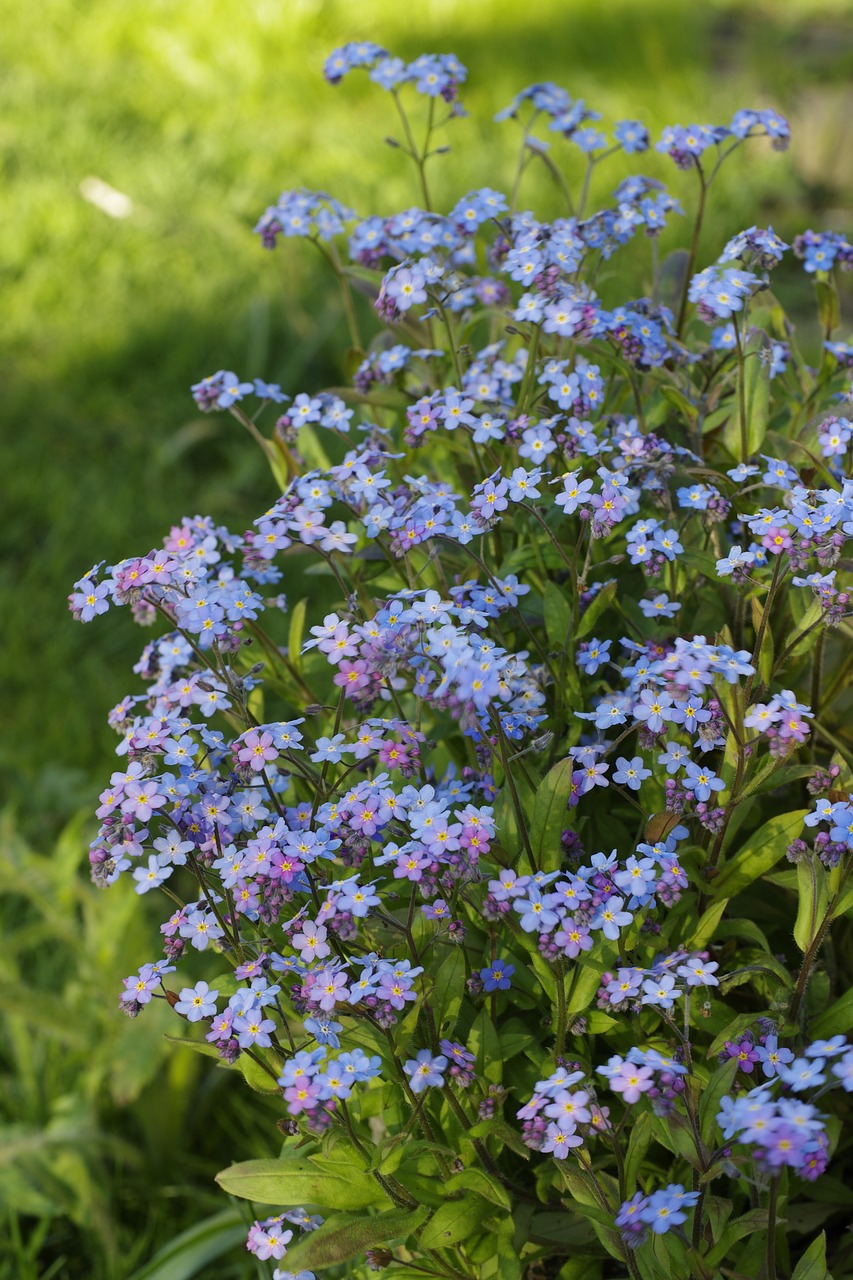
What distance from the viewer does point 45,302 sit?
4965 mm

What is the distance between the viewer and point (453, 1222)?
157 centimetres

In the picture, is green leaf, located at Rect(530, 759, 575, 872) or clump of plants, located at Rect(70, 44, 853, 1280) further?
green leaf, located at Rect(530, 759, 575, 872)

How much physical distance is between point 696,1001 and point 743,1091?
4.8 inches

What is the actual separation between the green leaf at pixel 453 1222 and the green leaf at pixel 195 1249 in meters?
0.73

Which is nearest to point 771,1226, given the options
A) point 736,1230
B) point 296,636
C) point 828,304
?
point 736,1230

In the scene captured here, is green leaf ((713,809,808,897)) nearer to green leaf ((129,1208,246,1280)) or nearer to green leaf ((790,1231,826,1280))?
green leaf ((790,1231,826,1280))

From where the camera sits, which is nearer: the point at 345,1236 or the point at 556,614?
the point at 345,1236

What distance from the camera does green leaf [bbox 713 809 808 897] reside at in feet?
5.59

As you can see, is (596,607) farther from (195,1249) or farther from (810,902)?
(195,1249)

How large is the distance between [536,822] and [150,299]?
385cm

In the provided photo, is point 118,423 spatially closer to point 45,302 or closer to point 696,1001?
point 45,302

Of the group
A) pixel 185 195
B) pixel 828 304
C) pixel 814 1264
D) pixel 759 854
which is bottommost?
pixel 814 1264

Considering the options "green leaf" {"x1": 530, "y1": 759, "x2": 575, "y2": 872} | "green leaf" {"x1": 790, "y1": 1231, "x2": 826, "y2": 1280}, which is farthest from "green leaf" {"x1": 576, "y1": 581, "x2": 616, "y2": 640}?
"green leaf" {"x1": 790, "y1": 1231, "x2": 826, "y2": 1280}

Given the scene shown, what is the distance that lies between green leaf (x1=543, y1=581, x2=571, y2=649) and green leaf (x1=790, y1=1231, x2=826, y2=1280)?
83 centimetres
